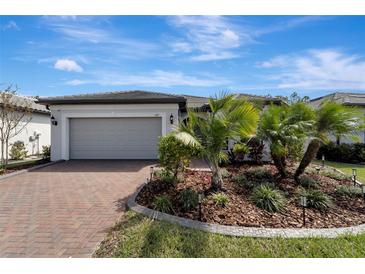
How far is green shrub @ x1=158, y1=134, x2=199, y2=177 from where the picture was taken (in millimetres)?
6535

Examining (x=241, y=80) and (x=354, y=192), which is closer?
(x=354, y=192)

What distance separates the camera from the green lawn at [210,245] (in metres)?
3.88

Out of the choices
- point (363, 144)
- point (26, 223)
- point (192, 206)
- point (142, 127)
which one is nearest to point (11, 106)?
point (142, 127)

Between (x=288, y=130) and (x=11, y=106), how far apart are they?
484 inches

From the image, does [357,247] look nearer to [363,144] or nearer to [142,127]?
Answer: [142,127]

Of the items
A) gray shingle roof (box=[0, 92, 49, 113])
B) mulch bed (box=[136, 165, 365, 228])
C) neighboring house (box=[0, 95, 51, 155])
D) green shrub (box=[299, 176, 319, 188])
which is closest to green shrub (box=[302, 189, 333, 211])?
mulch bed (box=[136, 165, 365, 228])

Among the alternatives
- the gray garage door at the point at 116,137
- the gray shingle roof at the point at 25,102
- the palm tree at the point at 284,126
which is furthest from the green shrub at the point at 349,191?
the gray shingle roof at the point at 25,102

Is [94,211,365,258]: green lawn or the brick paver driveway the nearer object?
[94,211,365,258]: green lawn

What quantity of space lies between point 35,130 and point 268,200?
61.2ft

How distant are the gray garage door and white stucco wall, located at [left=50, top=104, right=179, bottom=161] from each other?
0.37m

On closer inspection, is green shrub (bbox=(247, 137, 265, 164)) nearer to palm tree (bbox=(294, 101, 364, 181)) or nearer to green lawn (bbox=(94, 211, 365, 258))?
palm tree (bbox=(294, 101, 364, 181))

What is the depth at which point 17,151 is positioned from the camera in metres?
16.0

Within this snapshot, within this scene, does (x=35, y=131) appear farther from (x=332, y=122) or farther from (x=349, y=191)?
(x=349, y=191)

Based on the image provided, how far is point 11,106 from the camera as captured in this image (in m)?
12.1
